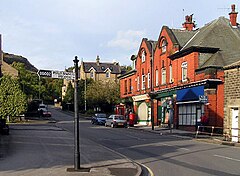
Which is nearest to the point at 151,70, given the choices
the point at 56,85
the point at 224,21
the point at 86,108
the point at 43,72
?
the point at 224,21

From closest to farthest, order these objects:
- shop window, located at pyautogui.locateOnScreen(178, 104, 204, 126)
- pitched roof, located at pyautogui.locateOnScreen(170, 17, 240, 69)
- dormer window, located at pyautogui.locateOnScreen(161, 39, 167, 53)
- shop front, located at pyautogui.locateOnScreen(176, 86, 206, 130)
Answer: pitched roof, located at pyautogui.locateOnScreen(170, 17, 240, 69), shop front, located at pyautogui.locateOnScreen(176, 86, 206, 130), shop window, located at pyautogui.locateOnScreen(178, 104, 204, 126), dormer window, located at pyautogui.locateOnScreen(161, 39, 167, 53)

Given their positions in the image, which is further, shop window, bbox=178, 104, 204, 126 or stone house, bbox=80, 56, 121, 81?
stone house, bbox=80, 56, 121, 81

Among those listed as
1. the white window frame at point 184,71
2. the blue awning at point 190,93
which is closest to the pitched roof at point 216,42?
the white window frame at point 184,71

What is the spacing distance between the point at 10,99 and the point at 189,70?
1688 cm

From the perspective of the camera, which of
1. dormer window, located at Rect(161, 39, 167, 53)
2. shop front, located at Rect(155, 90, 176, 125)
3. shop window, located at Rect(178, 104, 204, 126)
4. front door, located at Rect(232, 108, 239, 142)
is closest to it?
front door, located at Rect(232, 108, 239, 142)

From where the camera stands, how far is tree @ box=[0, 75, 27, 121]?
32.2 m

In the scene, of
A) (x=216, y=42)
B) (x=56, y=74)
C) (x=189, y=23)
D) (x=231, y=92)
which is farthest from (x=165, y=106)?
(x=56, y=74)

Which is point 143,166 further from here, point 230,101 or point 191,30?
point 191,30

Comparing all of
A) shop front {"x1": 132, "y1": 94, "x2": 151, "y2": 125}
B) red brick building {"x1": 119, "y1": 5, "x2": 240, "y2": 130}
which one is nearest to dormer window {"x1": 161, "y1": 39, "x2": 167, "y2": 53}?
red brick building {"x1": 119, "y1": 5, "x2": 240, "y2": 130}

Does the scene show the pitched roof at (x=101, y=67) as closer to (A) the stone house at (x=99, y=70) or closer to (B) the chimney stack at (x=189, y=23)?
(A) the stone house at (x=99, y=70)

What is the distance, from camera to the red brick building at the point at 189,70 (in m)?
32.8

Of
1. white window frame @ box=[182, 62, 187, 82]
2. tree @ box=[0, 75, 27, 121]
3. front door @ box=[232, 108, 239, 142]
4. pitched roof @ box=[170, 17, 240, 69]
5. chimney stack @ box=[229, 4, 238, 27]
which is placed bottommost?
front door @ box=[232, 108, 239, 142]

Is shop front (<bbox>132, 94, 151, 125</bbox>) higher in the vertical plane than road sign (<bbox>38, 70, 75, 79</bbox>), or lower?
lower

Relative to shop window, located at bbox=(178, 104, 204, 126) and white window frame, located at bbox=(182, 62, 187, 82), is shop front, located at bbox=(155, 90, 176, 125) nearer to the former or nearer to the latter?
shop window, located at bbox=(178, 104, 204, 126)
